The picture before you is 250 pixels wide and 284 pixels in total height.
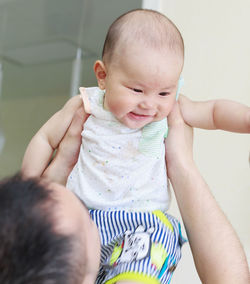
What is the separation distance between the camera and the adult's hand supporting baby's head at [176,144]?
3.07 ft

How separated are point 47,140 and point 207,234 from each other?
40 cm

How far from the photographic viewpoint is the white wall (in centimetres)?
169

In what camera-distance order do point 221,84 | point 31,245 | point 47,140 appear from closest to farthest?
point 31,245
point 47,140
point 221,84

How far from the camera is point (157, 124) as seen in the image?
916 mm

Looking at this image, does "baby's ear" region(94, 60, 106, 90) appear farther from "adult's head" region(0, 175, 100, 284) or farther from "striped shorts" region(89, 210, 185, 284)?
"adult's head" region(0, 175, 100, 284)

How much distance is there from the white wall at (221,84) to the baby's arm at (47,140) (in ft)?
2.86

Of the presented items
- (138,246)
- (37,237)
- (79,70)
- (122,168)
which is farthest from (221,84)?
(37,237)

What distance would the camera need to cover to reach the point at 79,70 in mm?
1843

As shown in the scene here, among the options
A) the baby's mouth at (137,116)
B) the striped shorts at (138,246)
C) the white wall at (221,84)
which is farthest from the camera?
the white wall at (221,84)

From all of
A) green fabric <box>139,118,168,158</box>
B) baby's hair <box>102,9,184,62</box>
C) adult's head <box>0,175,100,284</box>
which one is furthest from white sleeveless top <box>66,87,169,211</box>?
adult's head <box>0,175,100,284</box>

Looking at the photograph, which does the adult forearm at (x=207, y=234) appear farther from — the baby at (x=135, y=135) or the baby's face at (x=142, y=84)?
the baby's face at (x=142, y=84)

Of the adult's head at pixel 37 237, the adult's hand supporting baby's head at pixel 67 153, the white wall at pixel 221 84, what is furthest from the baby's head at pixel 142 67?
the white wall at pixel 221 84

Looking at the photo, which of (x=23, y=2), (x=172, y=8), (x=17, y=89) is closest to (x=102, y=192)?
(x=17, y=89)

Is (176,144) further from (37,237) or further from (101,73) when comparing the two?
(37,237)
